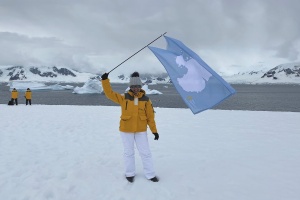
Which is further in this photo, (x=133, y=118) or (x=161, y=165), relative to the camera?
(x=161, y=165)

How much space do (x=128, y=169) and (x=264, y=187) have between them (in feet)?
8.66

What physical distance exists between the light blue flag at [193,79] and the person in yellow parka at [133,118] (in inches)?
32.8

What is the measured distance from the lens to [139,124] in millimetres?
5398

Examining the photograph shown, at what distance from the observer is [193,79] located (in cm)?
588

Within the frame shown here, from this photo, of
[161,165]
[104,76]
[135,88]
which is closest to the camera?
[104,76]

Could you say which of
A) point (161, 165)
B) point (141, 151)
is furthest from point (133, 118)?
point (161, 165)

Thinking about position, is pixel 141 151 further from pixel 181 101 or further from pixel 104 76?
pixel 181 101

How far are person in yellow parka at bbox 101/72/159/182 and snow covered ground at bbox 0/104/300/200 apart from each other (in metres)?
0.32

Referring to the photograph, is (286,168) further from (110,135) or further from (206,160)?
(110,135)

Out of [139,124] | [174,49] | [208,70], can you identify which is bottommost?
[139,124]

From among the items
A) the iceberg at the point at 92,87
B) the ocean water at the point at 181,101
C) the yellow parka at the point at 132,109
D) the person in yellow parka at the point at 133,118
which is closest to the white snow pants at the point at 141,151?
the person in yellow parka at the point at 133,118

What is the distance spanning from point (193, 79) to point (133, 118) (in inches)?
63.0

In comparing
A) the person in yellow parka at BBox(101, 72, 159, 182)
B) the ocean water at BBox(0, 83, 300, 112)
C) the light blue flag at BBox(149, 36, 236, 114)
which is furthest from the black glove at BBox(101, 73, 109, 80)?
the ocean water at BBox(0, 83, 300, 112)

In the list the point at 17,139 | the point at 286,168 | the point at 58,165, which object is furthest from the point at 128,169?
the point at 17,139
